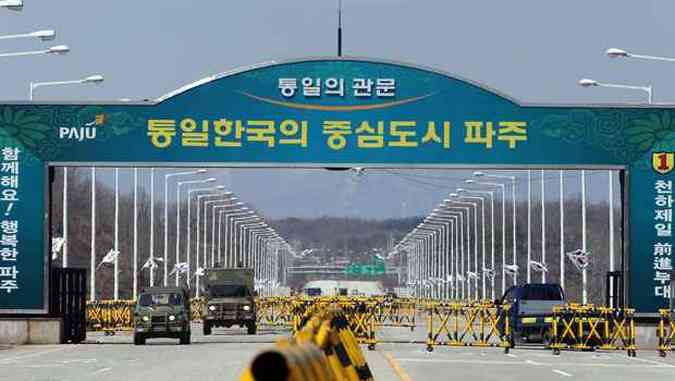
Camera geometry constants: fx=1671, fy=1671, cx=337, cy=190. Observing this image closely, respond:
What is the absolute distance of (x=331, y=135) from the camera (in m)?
45.9

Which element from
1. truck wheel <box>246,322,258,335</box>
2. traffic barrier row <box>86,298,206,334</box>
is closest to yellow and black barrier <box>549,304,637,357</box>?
truck wheel <box>246,322,258,335</box>

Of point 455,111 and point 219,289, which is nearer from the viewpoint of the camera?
point 455,111

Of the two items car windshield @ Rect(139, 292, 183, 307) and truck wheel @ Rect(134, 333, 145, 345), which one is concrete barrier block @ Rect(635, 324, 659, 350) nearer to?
car windshield @ Rect(139, 292, 183, 307)

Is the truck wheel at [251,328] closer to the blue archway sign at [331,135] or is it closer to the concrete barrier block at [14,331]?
the concrete barrier block at [14,331]

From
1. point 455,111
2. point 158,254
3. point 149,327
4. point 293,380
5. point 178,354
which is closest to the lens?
point 293,380

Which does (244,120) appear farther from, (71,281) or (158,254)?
(158,254)

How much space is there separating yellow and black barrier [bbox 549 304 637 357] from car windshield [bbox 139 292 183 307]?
40.5 ft

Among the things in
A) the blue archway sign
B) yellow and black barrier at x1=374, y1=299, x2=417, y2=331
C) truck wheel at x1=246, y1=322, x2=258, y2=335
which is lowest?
yellow and black barrier at x1=374, y1=299, x2=417, y2=331

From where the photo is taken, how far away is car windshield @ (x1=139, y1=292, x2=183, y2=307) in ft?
168

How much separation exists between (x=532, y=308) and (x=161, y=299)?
448 inches

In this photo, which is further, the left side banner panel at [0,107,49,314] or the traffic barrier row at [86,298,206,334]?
the traffic barrier row at [86,298,206,334]

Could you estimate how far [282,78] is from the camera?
152ft

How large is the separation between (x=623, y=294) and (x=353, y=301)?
1726 centimetres

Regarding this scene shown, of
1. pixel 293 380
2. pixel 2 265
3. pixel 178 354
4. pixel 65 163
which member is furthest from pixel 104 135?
pixel 293 380
